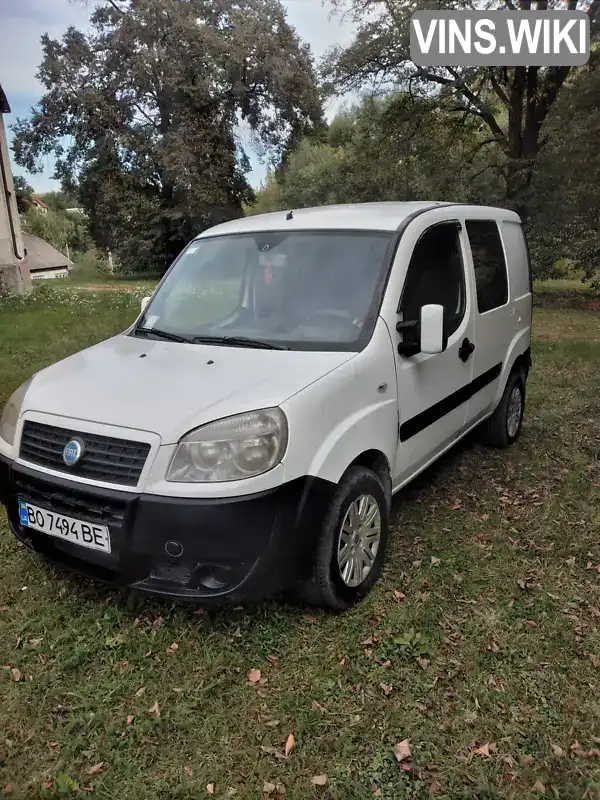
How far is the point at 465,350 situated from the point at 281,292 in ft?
4.60

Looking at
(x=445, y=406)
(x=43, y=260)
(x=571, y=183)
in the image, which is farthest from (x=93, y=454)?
(x=43, y=260)

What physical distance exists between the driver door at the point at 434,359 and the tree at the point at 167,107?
26208mm

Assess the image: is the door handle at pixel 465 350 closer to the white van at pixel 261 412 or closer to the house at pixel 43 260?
the white van at pixel 261 412

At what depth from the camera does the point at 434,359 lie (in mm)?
3809

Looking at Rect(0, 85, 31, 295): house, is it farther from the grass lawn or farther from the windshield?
the grass lawn

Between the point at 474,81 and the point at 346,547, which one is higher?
the point at 474,81

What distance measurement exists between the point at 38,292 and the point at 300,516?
17.0 m

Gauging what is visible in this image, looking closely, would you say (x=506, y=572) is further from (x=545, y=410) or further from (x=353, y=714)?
(x=545, y=410)

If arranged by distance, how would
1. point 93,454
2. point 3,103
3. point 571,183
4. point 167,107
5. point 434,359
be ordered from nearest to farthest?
1. point 93,454
2. point 434,359
3. point 571,183
4. point 3,103
5. point 167,107

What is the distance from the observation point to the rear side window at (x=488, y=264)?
4.51 meters

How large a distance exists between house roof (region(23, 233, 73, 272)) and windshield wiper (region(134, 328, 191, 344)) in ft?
155

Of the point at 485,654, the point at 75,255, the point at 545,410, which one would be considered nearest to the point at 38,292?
the point at 545,410

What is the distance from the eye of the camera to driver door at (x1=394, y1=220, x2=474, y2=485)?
3527mm

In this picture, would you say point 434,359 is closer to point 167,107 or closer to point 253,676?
point 253,676
